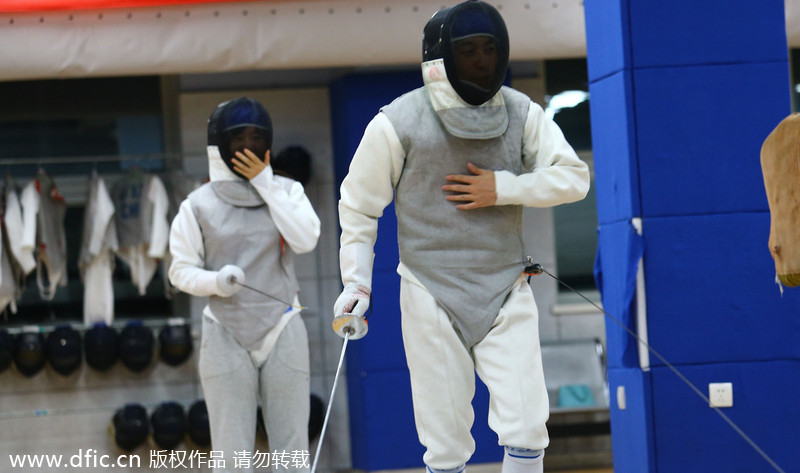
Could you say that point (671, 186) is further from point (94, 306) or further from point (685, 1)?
point (94, 306)

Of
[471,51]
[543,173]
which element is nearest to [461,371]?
[543,173]

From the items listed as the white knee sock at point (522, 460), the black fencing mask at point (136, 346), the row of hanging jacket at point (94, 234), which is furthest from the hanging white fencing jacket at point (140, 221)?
the white knee sock at point (522, 460)

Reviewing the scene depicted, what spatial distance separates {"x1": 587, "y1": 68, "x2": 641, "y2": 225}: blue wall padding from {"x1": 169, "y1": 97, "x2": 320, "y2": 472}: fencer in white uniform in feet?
3.85

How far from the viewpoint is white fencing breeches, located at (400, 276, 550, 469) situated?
8.31ft

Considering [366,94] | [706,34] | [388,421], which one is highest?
[366,94]

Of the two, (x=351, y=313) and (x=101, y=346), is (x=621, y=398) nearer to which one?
(x=351, y=313)

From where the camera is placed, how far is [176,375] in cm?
583

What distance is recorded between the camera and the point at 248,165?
3666 mm

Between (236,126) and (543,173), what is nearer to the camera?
(543,173)

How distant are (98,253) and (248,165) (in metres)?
2.22

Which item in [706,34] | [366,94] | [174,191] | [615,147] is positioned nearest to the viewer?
[706,34]

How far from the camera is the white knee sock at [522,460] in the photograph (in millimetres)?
2506

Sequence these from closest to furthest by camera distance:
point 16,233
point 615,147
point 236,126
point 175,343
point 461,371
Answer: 1. point 461,371
2. point 236,126
3. point 615,147
4. point 16,233
5. point 175,343

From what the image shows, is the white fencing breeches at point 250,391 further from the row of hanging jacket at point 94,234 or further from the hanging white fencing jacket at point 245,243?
the row of hanging jacket at point 94,234
